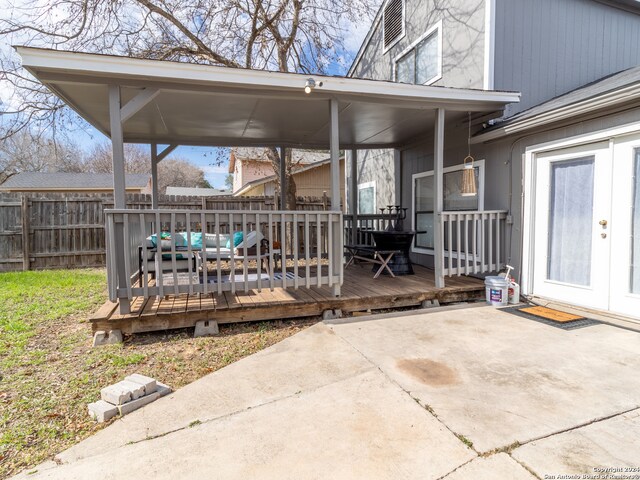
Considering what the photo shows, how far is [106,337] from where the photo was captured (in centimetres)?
350

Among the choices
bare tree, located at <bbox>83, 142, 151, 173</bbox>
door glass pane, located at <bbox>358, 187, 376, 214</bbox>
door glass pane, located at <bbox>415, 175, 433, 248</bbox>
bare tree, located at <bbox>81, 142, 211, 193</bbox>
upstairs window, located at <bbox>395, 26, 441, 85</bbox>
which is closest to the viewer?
upstairs window, located at <bbox>395, 26, 441, 85</bbox>

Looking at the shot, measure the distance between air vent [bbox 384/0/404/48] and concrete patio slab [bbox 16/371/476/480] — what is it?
7.57m

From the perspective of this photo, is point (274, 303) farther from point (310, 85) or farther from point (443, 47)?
point (443, 47)

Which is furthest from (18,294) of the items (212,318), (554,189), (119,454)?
(554,189)

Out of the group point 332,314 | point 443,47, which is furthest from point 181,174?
point 332,314

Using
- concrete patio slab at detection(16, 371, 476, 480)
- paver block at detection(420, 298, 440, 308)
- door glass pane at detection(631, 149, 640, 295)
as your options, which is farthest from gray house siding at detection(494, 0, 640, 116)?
concrete patio slab at detection(16, 371, 476, 480)

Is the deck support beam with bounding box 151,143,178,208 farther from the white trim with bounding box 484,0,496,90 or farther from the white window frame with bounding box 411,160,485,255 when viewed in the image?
the white trim with bounding box 484,0,496,90

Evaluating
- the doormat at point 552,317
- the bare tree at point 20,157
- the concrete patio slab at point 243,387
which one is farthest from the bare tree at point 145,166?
the doormat at point 552,317

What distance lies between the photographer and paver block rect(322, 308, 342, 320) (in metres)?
4.24

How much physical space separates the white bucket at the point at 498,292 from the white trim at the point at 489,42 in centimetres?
285

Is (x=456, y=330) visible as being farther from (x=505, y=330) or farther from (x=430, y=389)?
(x=430, y=389)

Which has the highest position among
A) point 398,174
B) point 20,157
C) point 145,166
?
point 145,166

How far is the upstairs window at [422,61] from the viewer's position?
6.44m

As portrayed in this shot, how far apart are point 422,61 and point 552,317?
16.8 feet
